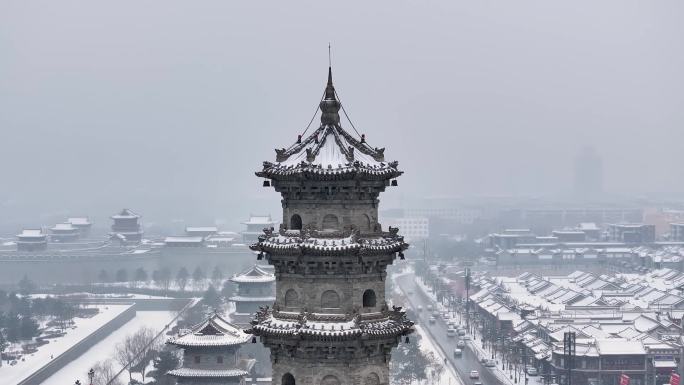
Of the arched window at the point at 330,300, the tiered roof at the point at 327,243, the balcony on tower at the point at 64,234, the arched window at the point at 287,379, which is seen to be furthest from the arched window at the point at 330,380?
the balcony on tower at the point at 64,234

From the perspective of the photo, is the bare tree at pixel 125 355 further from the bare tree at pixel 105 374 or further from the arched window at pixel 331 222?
the arched window at pixel 331 222

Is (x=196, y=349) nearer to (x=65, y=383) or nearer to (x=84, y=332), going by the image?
(x=65, y=383)

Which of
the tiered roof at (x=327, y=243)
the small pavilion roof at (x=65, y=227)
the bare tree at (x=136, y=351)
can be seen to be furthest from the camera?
the small pavilion roof at (x=65, y=227)

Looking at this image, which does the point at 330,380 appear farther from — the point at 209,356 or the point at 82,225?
the point at 82,225

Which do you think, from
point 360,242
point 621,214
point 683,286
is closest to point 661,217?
point 621,214

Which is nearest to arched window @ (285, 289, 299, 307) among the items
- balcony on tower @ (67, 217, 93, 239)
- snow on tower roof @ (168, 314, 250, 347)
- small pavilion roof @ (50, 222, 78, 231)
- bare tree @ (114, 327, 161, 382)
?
snow on tower roof @ (168, 314, 250, 347)

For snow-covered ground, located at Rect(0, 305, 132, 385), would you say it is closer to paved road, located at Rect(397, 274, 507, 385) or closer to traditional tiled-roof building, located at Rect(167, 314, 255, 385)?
traditional tiled-roof building, located at Rect(167, 314, 255, 385)
